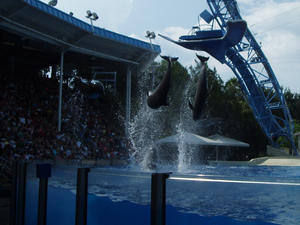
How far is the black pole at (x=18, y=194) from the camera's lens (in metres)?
4.28

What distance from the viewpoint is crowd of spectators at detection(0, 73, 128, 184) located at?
12.3 m

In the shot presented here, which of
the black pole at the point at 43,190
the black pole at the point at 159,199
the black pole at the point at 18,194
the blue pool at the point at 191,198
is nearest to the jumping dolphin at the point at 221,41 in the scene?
the black pole at the point at 18,194

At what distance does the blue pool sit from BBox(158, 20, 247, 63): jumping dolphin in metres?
10.8

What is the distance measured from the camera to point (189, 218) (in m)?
2.91

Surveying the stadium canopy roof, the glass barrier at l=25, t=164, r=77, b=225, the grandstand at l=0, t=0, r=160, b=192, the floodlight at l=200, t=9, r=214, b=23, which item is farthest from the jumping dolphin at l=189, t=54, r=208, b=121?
the stadium canopy roof

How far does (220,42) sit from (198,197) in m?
11.7

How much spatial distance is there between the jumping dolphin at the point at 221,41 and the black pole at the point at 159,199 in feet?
36.5

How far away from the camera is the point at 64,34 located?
50.8ft

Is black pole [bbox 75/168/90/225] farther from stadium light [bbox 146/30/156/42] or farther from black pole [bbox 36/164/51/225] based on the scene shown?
stadium light [bbox 146/30/156/42]

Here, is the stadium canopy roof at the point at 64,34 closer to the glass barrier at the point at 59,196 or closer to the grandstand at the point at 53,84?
the grandstand at the point at 53,84

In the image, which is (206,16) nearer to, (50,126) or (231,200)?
(50,126)

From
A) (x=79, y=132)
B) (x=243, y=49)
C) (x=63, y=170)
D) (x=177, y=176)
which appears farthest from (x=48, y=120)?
(x=177, y=176)

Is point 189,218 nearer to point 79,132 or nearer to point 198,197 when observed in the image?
point 198,197

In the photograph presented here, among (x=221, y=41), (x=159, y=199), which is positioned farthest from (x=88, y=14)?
(x=159, y=199)
